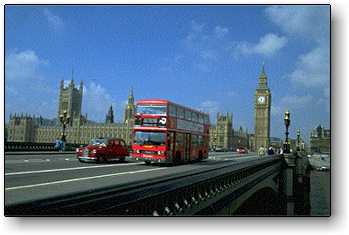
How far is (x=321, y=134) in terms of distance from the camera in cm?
685

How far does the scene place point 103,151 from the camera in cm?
1234

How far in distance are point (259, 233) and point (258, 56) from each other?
7.43ft

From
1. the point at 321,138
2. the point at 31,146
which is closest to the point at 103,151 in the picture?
the point at 31,146

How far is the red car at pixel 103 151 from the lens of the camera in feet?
37.0

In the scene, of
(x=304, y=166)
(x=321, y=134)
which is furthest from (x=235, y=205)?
(x=304, y=166)

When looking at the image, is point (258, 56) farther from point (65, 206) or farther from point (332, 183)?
point (65, 206)

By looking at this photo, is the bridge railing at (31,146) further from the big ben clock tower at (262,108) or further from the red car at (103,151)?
the big ben clock tower at (262,108)

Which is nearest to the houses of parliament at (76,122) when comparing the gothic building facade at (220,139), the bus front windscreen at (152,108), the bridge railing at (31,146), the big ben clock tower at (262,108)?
the big ben clock tower at (262,108)

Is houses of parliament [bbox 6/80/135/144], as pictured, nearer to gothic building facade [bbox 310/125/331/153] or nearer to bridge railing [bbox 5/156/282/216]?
bridge railing [bbox 5/156/282/216]

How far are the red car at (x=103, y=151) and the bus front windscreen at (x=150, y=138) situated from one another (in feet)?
1.88

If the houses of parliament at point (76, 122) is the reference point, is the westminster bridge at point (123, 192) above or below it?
below

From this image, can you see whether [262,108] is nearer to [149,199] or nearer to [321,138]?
[321,138]

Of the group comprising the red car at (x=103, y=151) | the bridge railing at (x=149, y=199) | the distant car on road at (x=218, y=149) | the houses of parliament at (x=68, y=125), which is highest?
the houses of parliament at (x=68, y=125)

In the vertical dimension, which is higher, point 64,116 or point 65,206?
point 64,116
